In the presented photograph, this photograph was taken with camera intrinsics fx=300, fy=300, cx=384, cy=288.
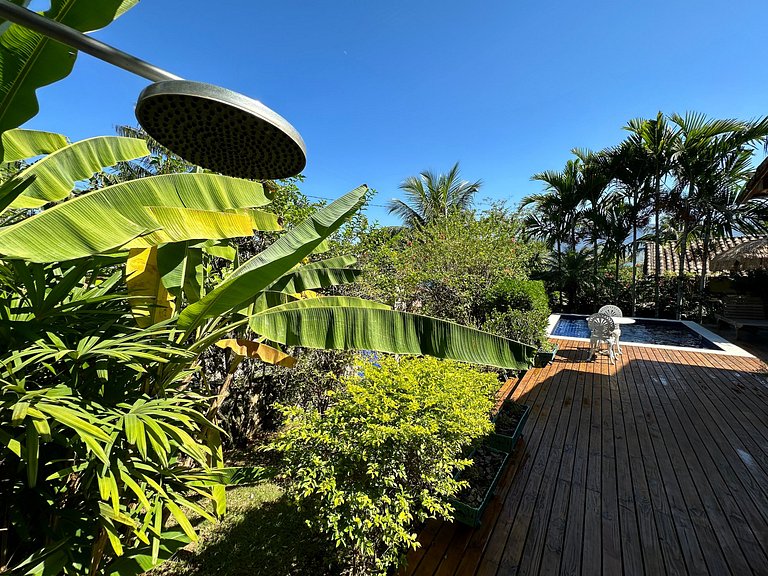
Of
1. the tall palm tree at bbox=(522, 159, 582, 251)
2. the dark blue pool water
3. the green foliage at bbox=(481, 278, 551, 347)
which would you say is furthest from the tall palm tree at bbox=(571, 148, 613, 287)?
the green foliage at bbox=(481, 278, 551, 347)

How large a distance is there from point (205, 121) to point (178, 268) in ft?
3.54

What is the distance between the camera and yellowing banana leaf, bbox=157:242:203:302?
5.29 feet

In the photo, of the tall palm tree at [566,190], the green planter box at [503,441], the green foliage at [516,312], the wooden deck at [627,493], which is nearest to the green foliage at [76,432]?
the wooden deck at [627,493]

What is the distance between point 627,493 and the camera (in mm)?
3129

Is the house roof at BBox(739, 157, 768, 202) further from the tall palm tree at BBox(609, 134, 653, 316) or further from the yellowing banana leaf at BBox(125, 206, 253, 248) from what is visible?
the tall palm tree at BBox(609, 134, 653, 316)

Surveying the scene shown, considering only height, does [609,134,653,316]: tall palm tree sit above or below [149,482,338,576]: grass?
above

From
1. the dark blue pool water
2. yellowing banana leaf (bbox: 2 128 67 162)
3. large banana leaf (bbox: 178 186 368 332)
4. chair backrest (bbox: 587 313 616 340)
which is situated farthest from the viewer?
the dark blue pool water

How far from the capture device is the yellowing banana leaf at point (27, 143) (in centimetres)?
179

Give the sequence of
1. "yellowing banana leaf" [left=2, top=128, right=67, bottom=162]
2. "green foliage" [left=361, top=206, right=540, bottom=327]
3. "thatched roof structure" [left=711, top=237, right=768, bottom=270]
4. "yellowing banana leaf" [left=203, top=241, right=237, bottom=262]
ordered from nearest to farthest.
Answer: "yellowing banana leaf" [left=2, top=128, right=67, bottom=162], "yellowing banana leaf" [left=203, top=241, right=237, bottom=262], "green foliage" [left=361, top=206, right=540, bottom=327], "thatched roof structure" [left=711, top=237, right=768, bottom=270]

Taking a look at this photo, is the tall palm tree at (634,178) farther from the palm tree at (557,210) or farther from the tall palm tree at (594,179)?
the palm tree at (557,210)

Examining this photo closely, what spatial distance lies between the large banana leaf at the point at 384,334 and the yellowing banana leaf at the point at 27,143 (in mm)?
1780

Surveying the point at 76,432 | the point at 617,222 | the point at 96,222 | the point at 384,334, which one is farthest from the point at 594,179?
the point at 76,432

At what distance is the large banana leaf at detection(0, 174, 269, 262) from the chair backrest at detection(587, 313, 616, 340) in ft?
28.8

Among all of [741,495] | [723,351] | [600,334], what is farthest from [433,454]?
[723,351]
